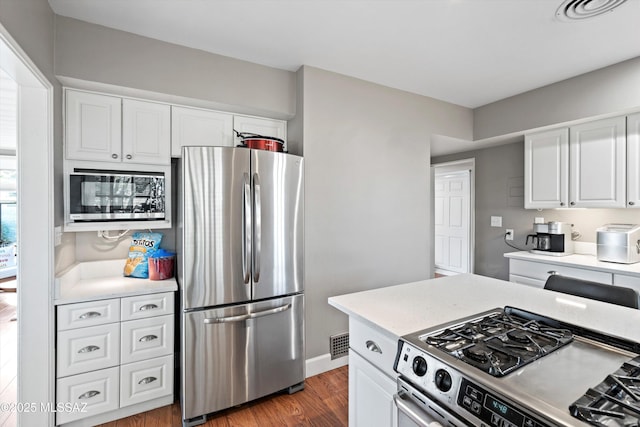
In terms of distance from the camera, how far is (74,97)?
2023 millimetres

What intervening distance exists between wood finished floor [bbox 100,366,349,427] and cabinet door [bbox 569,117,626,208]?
2774 mm

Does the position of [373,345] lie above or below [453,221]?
below

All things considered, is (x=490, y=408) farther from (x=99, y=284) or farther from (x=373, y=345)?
(x=99, y=284)

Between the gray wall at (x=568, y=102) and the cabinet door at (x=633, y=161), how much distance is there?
152 mm

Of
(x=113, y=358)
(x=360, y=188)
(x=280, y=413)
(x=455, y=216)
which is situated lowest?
(x=280, y=413)

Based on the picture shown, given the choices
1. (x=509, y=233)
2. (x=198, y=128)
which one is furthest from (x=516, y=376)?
(x=509, y=233)

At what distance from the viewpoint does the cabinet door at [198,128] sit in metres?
2.31

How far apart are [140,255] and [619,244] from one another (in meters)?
3.88

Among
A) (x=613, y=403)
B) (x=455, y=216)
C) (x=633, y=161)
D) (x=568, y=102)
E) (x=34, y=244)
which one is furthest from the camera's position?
(x=455, y=216)

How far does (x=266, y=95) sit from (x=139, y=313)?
1871 millimetres

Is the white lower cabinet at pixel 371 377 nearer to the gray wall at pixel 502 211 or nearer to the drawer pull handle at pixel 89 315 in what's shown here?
the drawer pull handle at pixel 89 315

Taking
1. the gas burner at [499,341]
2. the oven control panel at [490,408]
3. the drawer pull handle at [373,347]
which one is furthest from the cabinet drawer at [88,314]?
the oven control panel at [490,408]

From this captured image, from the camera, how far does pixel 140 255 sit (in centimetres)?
229

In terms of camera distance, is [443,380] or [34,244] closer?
[443,380]
